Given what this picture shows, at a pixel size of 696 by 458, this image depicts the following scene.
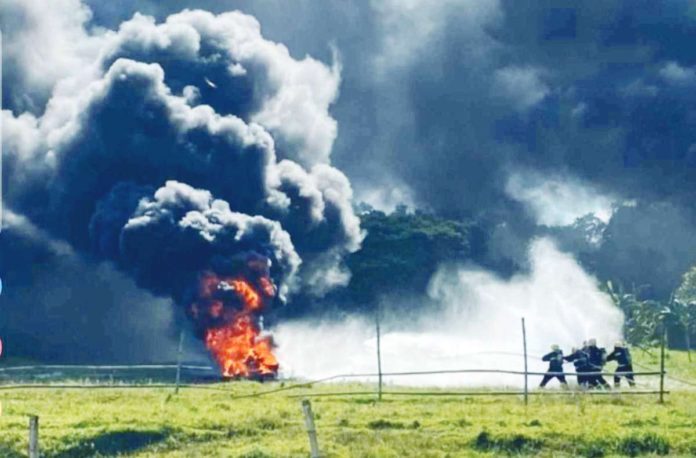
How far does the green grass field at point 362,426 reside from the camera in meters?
25.3

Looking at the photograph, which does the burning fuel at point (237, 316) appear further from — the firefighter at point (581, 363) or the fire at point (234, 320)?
the firefighter at point (581, 363)

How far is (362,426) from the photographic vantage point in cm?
2738

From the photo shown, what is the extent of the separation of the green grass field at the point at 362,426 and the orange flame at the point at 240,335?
1741 cm

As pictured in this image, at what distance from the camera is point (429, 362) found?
5919 centimetres

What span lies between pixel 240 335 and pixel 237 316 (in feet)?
4.88

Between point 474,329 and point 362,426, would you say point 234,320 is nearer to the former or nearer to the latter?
point 362,426

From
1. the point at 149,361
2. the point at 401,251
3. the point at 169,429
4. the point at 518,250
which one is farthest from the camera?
the point at 518,250

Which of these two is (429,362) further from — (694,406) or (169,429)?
(169,429)

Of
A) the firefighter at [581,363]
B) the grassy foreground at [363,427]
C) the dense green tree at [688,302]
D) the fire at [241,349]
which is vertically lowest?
the grassy foreground at [363,427]

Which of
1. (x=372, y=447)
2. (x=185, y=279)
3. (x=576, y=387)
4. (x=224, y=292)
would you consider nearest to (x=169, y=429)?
(x=372, y=447)

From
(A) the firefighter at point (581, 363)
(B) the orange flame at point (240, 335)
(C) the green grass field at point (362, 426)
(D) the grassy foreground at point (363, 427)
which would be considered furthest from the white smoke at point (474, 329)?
(D) the grassy foreground at point (363, 427)

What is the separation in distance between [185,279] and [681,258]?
4560 cm

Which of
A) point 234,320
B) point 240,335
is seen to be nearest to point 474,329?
point 234,320

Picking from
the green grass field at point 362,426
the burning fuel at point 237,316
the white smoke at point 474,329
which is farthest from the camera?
the white smoke at point 474,329
